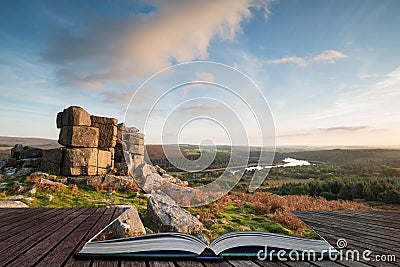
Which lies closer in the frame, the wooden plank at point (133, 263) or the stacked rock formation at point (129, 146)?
the wooden plank at point (133, 263)

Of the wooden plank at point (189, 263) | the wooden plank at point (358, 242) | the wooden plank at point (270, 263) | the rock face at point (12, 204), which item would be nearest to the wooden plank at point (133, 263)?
the wooden plank at point (189, 263)

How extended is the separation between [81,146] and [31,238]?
28.5ft

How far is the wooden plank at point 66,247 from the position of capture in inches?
82.0

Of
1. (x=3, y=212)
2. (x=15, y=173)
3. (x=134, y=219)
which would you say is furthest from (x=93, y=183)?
(x=134, y=219)

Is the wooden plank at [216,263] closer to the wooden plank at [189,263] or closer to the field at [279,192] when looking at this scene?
the wooden plank at [189,263]

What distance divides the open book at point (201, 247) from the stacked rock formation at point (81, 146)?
9.11 metres

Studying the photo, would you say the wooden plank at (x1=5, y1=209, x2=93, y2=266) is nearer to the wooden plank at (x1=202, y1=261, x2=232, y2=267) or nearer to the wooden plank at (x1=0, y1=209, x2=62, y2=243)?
the wooden plank at (x1=0, y1=209, x2=62, y2=243)

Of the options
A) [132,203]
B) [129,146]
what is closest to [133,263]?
[132,203]

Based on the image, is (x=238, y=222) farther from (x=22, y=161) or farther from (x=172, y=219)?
(x=22, y=161)

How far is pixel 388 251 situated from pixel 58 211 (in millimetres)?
5081

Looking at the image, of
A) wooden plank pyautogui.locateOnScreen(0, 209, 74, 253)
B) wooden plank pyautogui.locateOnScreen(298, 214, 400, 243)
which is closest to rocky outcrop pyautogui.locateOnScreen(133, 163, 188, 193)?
wooden plank pyautogui.locateOnScreen(0, 209, 74, 253)

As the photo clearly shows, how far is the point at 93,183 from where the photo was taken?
978 centimetres

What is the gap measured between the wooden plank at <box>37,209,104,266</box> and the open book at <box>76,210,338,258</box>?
0.59 feet

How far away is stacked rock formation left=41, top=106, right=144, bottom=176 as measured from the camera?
33.9 feet
